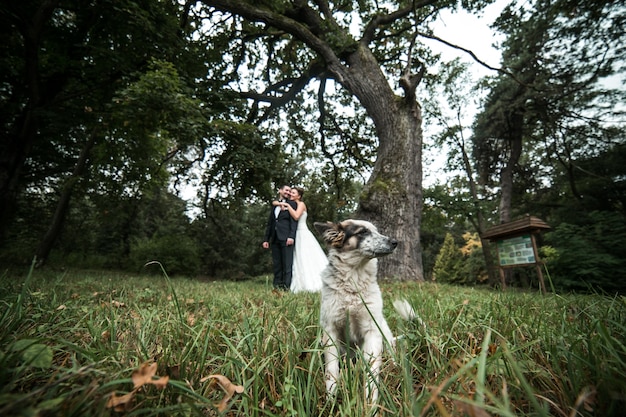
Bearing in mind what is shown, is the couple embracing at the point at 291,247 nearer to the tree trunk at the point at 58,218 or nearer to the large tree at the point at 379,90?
the large tree at the point at 379,90

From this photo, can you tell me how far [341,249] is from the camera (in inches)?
97.3

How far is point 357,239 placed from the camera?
98.3 inches

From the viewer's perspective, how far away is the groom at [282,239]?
262 inches

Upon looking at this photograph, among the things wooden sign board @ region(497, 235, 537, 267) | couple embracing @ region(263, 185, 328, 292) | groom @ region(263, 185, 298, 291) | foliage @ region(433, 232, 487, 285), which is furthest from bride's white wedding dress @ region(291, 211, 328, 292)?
foliage @ region(433, 232, 487, 285)

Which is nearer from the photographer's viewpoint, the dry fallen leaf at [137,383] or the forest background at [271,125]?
the dry fallen leaf at [137,383]

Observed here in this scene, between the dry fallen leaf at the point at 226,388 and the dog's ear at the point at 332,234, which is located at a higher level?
the dog's ear at the point at 332,234

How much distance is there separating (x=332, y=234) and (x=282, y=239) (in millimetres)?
4107

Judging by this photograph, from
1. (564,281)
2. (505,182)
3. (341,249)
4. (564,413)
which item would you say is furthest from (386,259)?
(505,182)

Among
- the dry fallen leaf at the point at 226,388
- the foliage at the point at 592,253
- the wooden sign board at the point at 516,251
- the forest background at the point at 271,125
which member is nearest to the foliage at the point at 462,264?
the forest background at the point at 271,125

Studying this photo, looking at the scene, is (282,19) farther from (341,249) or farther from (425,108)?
(425,108)

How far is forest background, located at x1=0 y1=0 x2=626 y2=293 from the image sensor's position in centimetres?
689

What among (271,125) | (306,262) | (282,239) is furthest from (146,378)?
(271,125)

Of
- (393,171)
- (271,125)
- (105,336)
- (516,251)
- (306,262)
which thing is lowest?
(105,336)

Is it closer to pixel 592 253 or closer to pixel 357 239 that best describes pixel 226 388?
pixel 357 239
